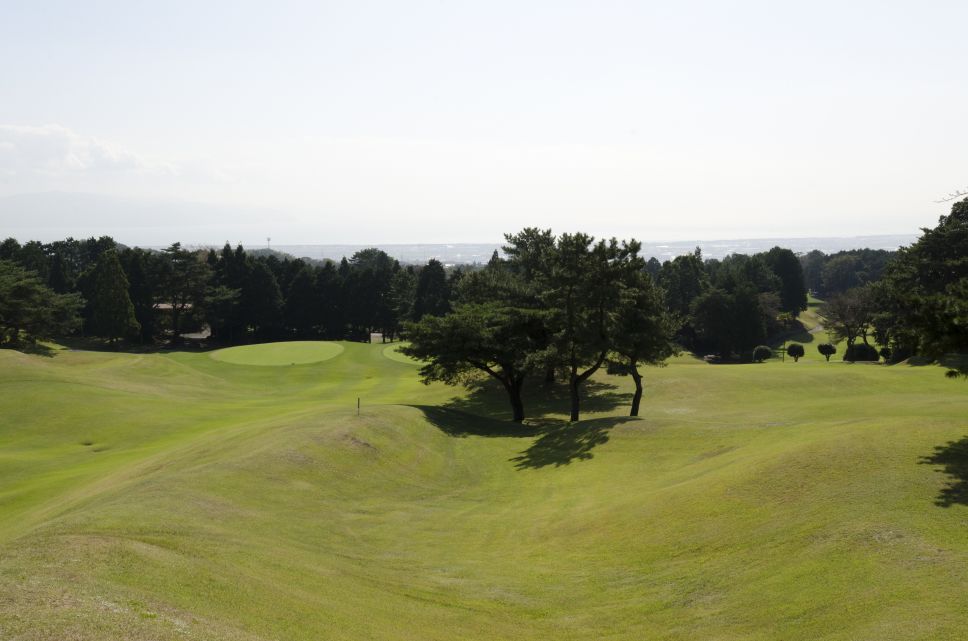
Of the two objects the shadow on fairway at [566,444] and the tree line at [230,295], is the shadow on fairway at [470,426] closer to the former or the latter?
the shadow on fairway at [566,444]

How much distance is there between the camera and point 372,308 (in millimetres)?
127062

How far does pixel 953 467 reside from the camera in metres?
22.0

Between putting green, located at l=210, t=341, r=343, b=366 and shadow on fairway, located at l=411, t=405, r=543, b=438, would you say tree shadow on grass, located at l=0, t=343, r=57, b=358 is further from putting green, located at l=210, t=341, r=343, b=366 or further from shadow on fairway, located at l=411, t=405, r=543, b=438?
shadow on fairway, located at l=411, t=405, r=543, b=438

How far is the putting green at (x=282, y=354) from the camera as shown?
84338mm

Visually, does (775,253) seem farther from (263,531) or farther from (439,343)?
(263,531)

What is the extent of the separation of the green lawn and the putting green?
33642 mm

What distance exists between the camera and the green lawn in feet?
49.8

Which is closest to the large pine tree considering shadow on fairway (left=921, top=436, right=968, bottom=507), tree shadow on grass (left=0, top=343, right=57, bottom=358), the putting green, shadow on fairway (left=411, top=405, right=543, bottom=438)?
tree shadow on grass (left=0, top=343, right=57, bottom=358)

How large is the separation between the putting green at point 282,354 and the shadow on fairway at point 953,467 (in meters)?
72.3

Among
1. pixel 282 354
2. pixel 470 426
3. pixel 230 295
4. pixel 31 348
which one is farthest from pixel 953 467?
pixel 230 295

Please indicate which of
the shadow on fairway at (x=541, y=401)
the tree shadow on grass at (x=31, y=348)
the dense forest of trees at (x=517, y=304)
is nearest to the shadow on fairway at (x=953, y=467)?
the dense forest of trees at (x=517, y=304)

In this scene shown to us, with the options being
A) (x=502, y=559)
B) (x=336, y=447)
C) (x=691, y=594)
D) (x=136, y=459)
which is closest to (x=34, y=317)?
(x=136, y=459)

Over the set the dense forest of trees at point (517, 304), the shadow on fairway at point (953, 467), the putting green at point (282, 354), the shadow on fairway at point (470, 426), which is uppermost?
the dense forest of trees at point (517, 304)

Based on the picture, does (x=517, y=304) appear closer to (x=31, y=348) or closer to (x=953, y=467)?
(x=953, y=467)
